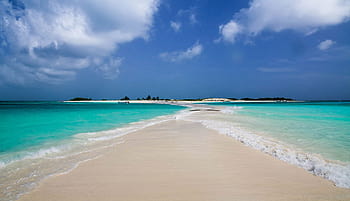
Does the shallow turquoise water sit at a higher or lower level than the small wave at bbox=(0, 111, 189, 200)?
lower

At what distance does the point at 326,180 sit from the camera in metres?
3.81

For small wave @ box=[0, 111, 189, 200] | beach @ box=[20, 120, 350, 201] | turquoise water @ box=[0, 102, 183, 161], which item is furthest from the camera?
turquoise water @ box=[0, 102, 183, 161]

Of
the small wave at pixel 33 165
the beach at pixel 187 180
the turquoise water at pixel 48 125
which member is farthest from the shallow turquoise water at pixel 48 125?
the beach at pixel 187 180

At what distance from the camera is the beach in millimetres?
3225

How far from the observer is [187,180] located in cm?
383

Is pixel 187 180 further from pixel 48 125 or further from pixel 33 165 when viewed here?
pixel 48 125

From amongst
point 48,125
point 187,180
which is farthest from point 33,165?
point 48,125

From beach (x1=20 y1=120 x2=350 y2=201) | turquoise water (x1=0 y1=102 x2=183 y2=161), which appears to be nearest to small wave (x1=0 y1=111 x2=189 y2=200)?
beach (x1=20 y1=120 x2=350 y2=201)

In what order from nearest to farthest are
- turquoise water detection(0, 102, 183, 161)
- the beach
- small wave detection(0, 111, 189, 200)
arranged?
the beach
small wave detection(0, 111, 189, 200)
turquoise water detection(0, 102, 183, 161)

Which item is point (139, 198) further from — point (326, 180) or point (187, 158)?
point (326, 180)

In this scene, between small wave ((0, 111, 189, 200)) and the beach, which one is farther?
small wave ((0, 111, 189, 200))

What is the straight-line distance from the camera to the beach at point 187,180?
3.22 m

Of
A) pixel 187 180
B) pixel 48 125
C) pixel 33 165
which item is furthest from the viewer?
pixel 48 125

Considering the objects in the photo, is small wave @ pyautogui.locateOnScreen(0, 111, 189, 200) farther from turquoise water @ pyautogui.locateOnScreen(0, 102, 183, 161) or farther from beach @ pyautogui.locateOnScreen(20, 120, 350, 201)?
turquoise water @ pyautogui.locateOnScreen(0, 102, 183, 161)
